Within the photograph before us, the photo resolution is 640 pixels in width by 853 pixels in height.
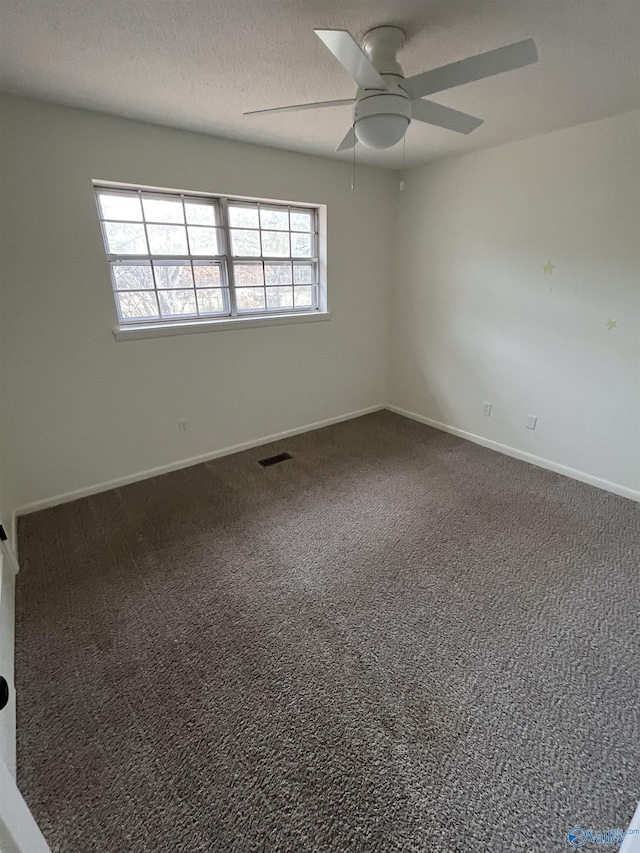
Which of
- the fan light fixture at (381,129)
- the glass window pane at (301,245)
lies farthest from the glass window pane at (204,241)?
the fan light fixture at (381,129)

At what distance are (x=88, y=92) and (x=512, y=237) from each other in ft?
9.56

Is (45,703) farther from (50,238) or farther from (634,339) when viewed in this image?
(634,339)

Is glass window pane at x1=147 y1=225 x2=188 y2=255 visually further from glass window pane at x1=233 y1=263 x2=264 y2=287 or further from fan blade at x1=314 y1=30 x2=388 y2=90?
fan blade at x1=314 y1=30 x2=388 y2=90

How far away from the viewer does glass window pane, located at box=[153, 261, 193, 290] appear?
110 inches

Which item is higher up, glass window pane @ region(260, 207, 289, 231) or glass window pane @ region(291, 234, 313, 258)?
glass window pane @ region(260, 207, 289, 231)

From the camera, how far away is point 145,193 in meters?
2.61

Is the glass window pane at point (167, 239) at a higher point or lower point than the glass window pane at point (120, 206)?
lower

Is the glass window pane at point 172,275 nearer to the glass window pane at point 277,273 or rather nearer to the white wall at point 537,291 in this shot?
the glass window pane at point 277,273

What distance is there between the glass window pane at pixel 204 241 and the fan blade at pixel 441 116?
182cm

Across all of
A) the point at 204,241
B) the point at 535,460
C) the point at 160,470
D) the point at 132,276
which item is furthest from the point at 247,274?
the point at 535,460

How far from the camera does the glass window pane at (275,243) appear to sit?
3.22m

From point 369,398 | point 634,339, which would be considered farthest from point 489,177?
point 369,398

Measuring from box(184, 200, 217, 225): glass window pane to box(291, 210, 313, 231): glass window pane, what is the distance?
0.74 m

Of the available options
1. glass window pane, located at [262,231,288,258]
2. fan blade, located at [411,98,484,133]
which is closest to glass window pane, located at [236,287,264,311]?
glass window pane, located at [262,231,288,258]
